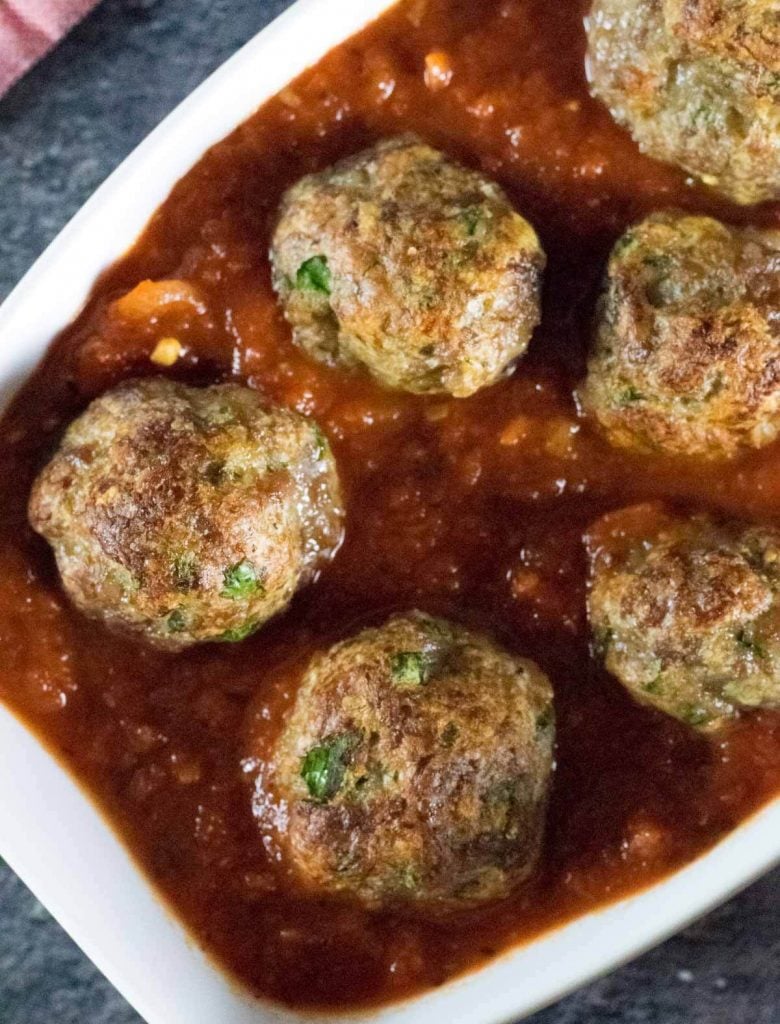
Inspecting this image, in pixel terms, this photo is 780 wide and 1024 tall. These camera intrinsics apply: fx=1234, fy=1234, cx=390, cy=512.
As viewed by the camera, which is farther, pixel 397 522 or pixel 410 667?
pixel 397 522

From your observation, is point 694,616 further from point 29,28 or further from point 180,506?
point 29,28

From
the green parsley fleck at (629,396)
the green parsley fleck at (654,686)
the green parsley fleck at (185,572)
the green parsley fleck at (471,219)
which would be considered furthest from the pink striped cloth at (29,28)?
the green parsley fleck at (654,686)

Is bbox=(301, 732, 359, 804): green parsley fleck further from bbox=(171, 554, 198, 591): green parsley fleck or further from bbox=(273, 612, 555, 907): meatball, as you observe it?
bbox=(171, 554, 198, 591): green parsley fleck

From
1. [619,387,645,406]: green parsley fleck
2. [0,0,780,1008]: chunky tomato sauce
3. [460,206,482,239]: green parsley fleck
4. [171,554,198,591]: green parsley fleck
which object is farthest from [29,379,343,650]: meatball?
[619,387,645,406]: green parsley fleck

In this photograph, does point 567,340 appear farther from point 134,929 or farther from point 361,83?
point 134,929

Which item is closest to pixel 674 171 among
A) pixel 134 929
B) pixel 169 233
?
pixel 169 233

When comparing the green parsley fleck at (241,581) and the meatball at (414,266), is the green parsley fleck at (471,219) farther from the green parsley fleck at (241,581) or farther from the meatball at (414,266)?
the green parsley fleck at (241,581)

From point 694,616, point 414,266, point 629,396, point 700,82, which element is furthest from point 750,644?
point 700,82
